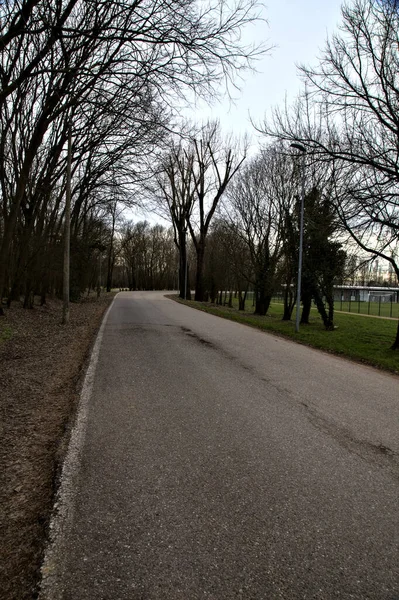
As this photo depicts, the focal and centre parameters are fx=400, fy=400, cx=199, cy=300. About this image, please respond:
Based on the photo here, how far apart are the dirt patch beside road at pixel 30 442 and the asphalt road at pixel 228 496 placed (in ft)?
0.52

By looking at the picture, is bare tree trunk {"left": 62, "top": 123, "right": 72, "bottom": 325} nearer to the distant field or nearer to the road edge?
the road edge

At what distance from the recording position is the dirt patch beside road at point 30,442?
2490 mm

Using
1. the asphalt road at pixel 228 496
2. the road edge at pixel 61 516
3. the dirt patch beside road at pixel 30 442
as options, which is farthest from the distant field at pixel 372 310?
the road edge at pixel 61 516

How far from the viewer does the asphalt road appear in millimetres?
2316

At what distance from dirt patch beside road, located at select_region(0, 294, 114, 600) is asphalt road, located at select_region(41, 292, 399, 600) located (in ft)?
0.52

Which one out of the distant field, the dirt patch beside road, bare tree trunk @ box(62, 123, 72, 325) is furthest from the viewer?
the distant field

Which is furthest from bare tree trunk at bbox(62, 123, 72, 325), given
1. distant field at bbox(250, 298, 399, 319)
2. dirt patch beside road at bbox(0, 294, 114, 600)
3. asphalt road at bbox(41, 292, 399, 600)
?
distant field at bbox(250, 298, 399, 319)

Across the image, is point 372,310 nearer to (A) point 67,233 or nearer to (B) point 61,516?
(A) point 67,233

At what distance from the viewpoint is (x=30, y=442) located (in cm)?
433

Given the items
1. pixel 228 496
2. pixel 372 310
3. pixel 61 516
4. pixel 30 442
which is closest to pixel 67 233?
pixel 30 442

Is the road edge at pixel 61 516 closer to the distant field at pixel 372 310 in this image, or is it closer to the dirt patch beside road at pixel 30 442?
the dirt patch beside road at pixel 30 442

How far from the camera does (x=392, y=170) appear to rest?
1167 centimetres

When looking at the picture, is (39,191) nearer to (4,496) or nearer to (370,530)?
(4,496)

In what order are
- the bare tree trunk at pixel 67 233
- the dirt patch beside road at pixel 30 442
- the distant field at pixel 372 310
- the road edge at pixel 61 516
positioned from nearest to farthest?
1. the road edge at pixel 61 516
2. the dirt patch beside road at pixel 30 442
3. the bare tree trunk at pixel 67 233
4. the distant field at pixel 372 310
